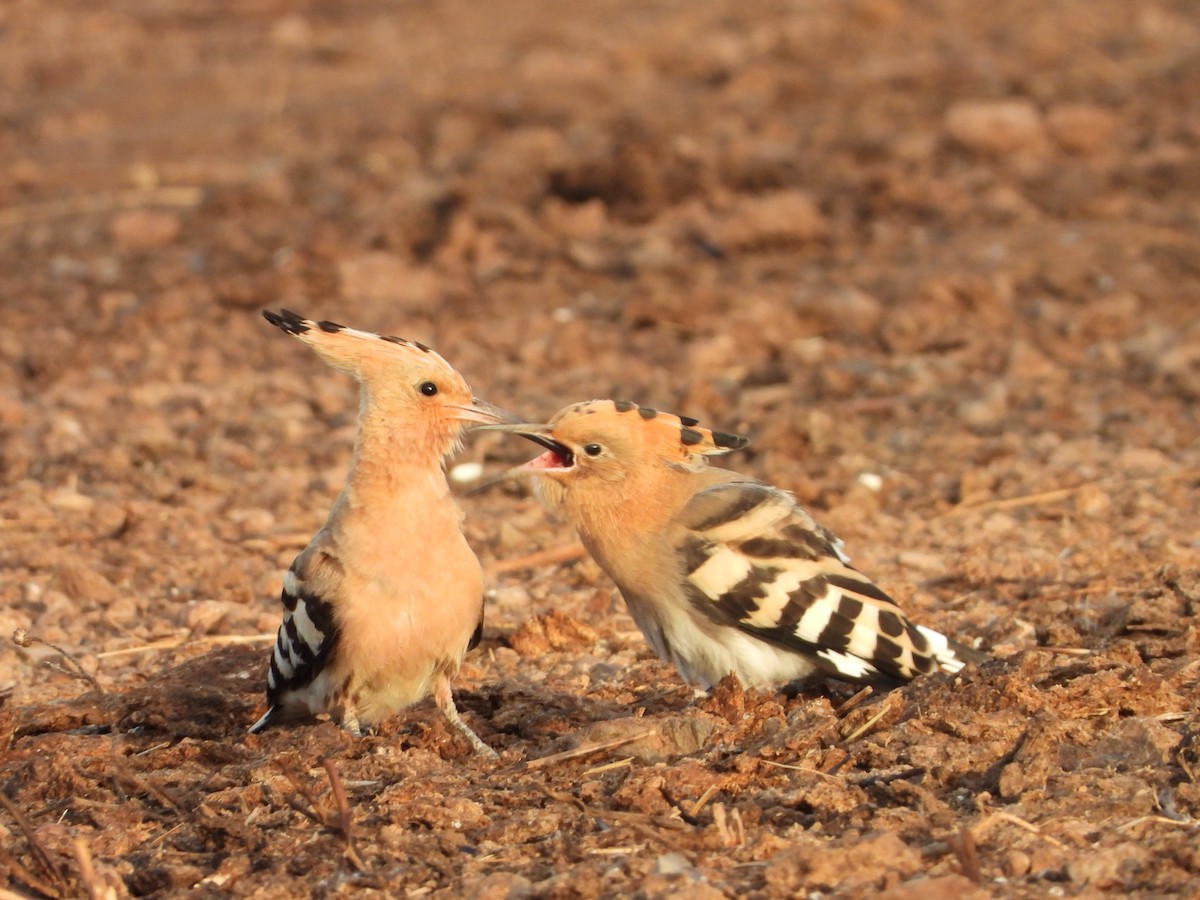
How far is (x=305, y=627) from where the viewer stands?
13.4 ft

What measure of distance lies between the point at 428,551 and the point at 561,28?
A: 34.8 ft

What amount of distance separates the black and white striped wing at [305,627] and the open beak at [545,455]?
0.58 meters

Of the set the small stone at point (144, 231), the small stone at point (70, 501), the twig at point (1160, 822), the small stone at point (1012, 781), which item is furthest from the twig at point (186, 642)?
the small stone at point (144, 231)

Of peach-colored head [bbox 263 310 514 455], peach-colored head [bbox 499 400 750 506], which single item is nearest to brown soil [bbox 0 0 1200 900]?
peach-colored head [bbox 499 400 750 506]

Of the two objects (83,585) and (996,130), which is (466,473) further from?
(996,130)

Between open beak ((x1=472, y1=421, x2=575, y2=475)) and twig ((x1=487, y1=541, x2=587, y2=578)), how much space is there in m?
1.06

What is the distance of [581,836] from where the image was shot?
3.38 m

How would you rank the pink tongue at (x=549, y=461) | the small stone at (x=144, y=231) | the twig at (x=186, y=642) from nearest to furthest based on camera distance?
the pink tongue at (x=549, y=461) < the twig at (x=186, y=642) < the small stone at (x=144, y=231)

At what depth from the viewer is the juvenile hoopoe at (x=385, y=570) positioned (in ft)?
13.2

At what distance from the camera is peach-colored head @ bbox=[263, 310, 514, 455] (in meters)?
4.25

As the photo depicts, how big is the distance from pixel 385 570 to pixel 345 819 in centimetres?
79

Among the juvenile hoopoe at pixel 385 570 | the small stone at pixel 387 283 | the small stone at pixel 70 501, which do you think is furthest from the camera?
the small stone at pixel 387 283

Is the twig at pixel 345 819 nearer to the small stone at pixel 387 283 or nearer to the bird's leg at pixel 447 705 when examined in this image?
the bird's leg at pixel 447 705

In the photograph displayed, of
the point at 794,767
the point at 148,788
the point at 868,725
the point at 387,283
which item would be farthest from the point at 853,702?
the point at 387,283
